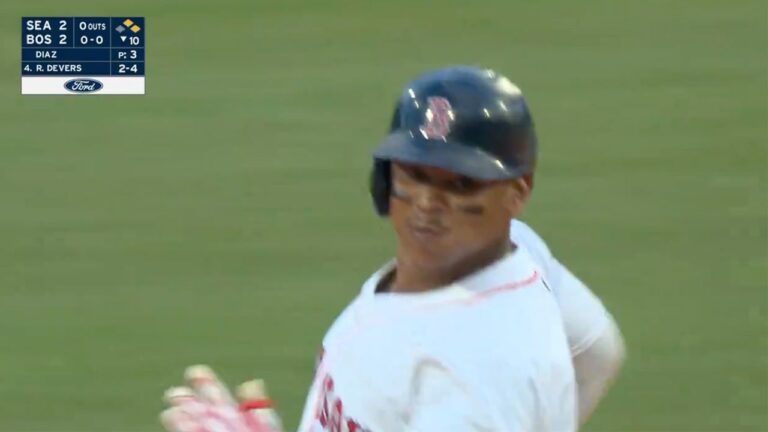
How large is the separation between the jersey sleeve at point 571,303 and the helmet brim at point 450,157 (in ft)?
1.30

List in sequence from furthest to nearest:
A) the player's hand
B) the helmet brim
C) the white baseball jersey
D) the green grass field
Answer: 1. the green grass field
2. the player's hand
3. the helmet brim
4. the white baseball jersey

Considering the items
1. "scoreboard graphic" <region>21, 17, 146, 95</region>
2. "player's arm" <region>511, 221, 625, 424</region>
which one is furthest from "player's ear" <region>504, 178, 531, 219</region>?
"scoreboard graphic" <region>21, 17, 146, 95</region>

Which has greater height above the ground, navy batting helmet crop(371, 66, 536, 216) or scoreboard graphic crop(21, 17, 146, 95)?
navy batting helmet crop(371, 66, 536, 216)

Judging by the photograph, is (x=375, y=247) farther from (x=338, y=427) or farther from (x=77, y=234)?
(x=338, y=427)

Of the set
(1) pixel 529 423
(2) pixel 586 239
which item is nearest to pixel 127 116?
(2) pixel 586 239

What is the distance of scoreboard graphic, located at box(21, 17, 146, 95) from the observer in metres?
6.80

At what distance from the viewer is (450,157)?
8.08 ft

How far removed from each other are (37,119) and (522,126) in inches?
176

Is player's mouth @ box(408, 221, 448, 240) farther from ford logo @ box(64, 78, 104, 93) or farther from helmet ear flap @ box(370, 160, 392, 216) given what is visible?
ford logo @ box(64, 78, 104, 93)

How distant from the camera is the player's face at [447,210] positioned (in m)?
2.51

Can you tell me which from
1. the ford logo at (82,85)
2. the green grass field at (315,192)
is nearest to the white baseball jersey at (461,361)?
the green grass field at (315,192)

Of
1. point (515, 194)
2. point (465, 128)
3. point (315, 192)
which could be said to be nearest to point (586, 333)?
point (515, 194)

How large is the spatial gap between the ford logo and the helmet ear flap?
4.34 m

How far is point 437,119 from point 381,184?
0.17 m
